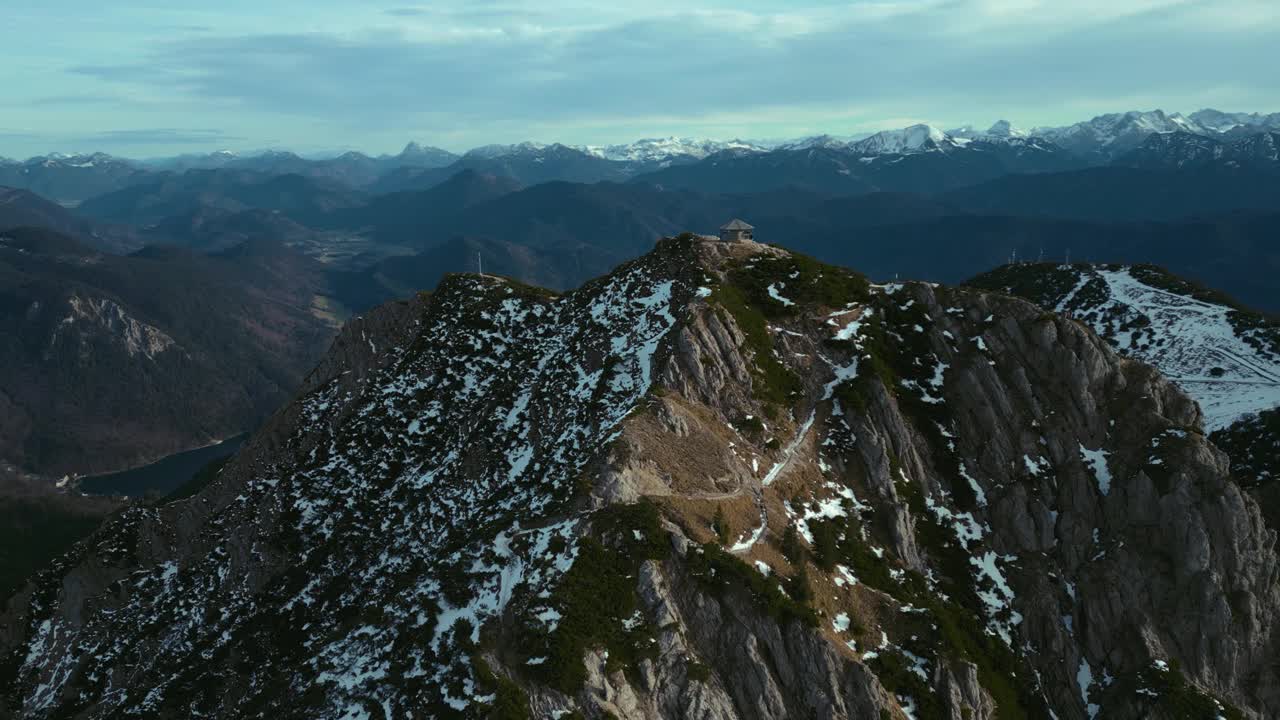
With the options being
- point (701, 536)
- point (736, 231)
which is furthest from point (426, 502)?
point (736, 231)

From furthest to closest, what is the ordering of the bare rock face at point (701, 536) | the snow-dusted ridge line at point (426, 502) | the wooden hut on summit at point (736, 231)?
1. the wooden hut on summit at point (736, 231)
2. the snow-dusted ridge line at point (426, 502)
3. the bare rock face at point (701, 536)

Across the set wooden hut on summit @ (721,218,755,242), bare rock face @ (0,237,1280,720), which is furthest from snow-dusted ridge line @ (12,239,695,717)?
wooden hut on summit @ (721,218,755,242)

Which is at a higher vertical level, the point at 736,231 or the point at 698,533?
the point at 736,231

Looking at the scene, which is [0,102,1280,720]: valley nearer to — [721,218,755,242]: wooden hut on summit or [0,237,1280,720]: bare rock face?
[0,237,1280,720]: bare rock face

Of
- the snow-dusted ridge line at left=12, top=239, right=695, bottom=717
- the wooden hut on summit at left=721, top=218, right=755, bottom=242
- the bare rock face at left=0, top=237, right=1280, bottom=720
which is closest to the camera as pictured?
the bare rock face at left=0, top=237, right=1280, bottom=720

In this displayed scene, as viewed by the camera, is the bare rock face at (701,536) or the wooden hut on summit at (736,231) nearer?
the bare rock face at (701,536)

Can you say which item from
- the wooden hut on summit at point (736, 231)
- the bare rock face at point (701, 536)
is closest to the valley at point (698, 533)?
the bare rock face at point (701, 536)

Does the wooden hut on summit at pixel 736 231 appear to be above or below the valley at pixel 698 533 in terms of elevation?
above

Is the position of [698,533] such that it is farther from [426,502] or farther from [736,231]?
[736,231]

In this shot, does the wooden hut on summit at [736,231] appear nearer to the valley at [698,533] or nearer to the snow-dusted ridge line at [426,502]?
the valley at [698,533]

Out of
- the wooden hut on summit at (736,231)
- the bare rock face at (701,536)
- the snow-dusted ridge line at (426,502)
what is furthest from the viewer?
the wooden hut on summit at (736,231)
